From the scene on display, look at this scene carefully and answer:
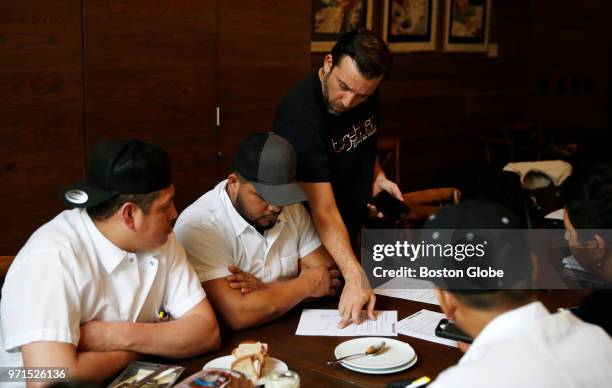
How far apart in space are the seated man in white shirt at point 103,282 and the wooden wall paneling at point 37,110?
1.38 meters


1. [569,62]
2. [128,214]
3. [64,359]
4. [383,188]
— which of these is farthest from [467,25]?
[64,359]

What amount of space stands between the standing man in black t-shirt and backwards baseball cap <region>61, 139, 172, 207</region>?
2.38ft

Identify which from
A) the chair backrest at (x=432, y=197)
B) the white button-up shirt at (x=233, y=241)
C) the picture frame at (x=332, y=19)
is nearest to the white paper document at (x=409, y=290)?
the white button-up shirt at (x=233, y=241)

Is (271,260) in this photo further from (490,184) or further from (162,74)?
(490,184)

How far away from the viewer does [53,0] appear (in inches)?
124

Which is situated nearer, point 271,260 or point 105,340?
point 105,340

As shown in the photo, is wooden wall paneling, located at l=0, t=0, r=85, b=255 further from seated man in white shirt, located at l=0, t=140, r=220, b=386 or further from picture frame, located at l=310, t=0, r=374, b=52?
picture frame, located at l=310, t=0, r=374, b=52

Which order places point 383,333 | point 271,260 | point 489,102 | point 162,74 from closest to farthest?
point 383,333, point 271,260, point 162,74, point 489,102

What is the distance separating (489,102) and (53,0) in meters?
5.08

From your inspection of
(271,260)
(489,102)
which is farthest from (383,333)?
(489,102)

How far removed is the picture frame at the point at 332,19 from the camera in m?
5.46

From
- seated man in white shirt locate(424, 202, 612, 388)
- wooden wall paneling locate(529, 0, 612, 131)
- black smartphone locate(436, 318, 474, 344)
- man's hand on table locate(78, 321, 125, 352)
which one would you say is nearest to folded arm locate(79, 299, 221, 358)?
man's hand on table locate(78, 321, 125, 352)

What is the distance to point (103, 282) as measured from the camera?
191cm

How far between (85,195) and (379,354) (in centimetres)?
88
